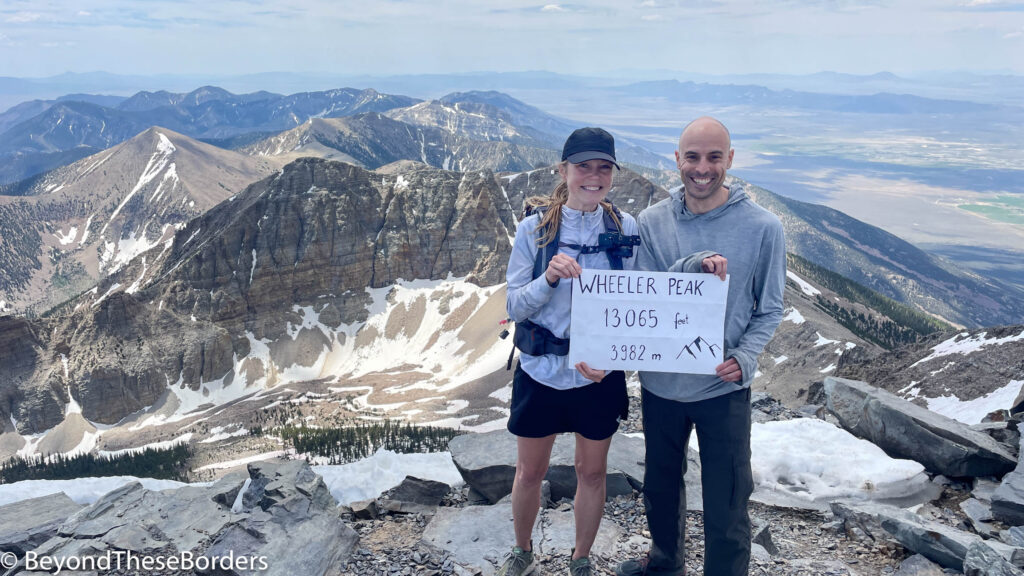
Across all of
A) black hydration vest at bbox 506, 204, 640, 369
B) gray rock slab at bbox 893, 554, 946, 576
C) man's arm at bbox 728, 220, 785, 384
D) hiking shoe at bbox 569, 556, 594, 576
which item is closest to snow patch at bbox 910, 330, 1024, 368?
gray rock slab at bbox 893, 554, 946, 576

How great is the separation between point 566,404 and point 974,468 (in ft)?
33.1

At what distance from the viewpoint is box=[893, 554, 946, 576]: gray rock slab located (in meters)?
8.47

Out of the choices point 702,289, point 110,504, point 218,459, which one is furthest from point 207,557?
point 218,459

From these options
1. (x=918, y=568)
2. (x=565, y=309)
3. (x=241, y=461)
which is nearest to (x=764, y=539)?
(x=918, y=568)

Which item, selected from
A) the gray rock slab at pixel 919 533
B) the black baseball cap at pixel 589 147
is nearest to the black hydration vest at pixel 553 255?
the black baseball cap at pixel 589 147

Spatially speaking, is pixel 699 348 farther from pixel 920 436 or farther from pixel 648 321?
pixel 920 436

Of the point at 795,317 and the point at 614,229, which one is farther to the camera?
the point at 795,317

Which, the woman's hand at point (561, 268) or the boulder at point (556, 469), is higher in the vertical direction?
the woman's hand at point (561, 268)

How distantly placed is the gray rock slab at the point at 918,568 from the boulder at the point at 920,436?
13.6 ft

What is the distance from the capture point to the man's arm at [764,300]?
6508mm

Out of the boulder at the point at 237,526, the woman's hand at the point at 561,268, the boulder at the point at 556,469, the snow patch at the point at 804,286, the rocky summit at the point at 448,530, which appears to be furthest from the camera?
the snow patch at the point at 804,286

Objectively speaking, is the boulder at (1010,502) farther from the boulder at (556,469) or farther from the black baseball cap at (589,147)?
the black baseball cap at (589,147)

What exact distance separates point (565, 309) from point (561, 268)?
779mm

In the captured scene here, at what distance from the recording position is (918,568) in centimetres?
859
